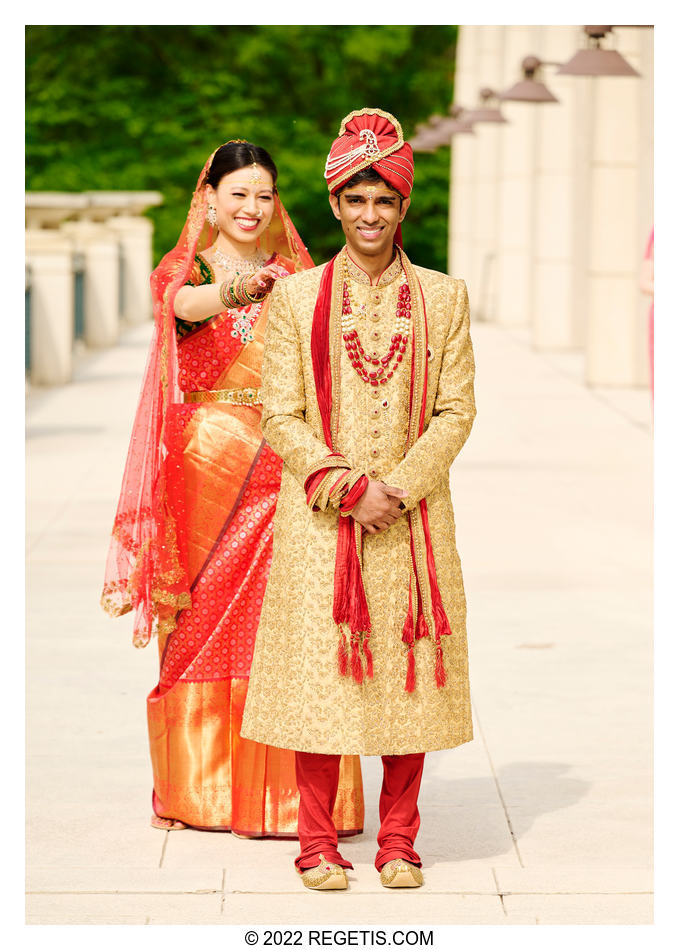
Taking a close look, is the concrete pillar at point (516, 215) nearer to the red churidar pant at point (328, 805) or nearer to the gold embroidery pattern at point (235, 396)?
the gold embroidery pattern at point (235, 396)

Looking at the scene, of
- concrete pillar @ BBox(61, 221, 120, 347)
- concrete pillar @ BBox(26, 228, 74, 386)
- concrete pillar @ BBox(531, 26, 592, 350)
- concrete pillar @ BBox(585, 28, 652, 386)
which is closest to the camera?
concrete pillar @ BBox(26, 228, 74, 386)

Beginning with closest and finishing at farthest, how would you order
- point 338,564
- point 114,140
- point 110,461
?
point 338,564, point 110,461, point 114,140

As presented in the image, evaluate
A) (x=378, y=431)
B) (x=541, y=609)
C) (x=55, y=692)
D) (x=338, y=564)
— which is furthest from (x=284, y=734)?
(x=541, y=609)

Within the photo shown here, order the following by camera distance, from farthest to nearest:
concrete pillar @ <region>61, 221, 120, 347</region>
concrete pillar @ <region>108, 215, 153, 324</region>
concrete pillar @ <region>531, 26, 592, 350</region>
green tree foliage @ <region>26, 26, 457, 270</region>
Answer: green tree foliage @ <region>26, 26, 457, 270</region>
concrete pillar @ <region>108, 215, 153, 324</region>
concrete pillar @ <region>531, 26, 592, 350</region>
concrete pillar @ <region>61, 221, 120, 347</region>

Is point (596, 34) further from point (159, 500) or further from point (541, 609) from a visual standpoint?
point (159, 500)

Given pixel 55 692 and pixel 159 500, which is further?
pixel 55 692

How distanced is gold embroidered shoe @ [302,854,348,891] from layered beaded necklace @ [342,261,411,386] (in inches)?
50.4

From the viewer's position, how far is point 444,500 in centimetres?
482

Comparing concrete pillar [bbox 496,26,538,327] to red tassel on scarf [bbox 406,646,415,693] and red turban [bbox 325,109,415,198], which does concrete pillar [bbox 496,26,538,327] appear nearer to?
red turban [bbox 325,109,415,198]

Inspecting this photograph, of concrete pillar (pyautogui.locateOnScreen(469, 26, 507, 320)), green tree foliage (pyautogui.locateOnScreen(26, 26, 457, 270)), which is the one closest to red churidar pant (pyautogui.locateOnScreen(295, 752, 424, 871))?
concrete pillar (pyautogui.locateOnScreen(469, 26, 507, 320))

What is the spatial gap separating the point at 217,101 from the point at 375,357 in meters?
44.8

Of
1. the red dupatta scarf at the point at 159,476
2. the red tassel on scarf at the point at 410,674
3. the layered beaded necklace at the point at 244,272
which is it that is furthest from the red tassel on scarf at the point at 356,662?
the layered beaded necklace at the point at 244,272

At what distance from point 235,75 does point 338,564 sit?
152 ft

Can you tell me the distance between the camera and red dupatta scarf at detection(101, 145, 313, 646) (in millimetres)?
5293
